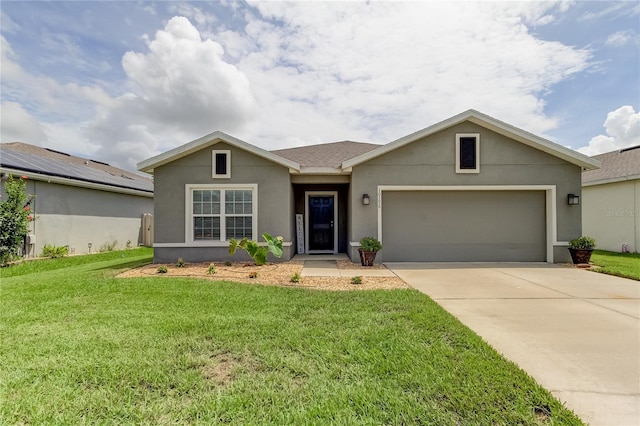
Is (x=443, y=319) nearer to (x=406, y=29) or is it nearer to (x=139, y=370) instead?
(x=139, y=370)

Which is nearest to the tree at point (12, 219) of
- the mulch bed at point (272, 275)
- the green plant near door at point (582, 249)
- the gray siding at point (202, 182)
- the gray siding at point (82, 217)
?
the gray siding at point (82, 217)

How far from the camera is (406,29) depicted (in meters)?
8.70

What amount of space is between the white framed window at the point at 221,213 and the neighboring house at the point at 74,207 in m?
6.10

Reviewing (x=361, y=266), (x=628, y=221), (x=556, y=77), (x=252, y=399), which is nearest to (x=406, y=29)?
(x=556, y=77)

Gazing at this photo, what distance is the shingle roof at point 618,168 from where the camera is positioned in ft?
42.3

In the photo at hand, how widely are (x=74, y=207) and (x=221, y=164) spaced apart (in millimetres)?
7428

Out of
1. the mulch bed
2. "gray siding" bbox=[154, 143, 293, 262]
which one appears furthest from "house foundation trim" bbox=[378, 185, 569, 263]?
"gray siding" bbox=[154, 143, 293, 262]

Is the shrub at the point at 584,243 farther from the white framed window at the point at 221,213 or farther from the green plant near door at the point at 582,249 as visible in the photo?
the white framed window at the point at 221,213

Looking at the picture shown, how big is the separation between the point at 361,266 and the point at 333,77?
6871 mm

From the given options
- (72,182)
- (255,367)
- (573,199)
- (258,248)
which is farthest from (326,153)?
(255,367)

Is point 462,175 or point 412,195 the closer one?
point 462,175

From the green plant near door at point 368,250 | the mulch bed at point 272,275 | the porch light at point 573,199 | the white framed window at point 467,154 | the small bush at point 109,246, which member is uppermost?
the white framed window at point 467,154

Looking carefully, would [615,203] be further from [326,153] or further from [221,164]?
[221,164]

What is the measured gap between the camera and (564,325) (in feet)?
13.8
